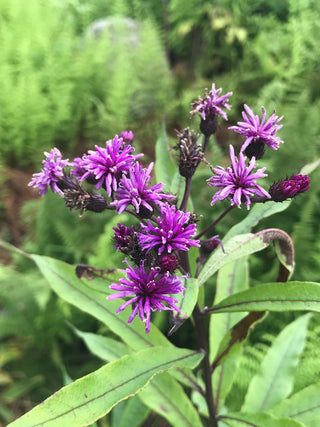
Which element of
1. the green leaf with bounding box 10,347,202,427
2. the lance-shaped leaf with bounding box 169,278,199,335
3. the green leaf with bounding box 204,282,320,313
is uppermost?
the lance-shaped leaf with bounding box 169,278,199,335

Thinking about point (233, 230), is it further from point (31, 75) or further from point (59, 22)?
point (59, 22)

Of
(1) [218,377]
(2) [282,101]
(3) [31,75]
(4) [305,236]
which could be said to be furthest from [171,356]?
(3) [31,75]

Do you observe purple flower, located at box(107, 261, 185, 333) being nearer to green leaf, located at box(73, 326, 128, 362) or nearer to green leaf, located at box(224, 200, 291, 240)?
green leaf, located at box(224, 200, 291, 240)

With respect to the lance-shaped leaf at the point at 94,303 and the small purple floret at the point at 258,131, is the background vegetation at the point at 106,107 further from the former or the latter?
the small purple floret at the point at 258,131

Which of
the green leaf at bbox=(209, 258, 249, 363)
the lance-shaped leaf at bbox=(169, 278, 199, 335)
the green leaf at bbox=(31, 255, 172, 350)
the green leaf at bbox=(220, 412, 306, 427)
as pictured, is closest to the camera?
the lance-shaped leaf at bbox=(169, 278, 199, 335)

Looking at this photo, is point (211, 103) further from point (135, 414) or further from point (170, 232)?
point (135, 414)

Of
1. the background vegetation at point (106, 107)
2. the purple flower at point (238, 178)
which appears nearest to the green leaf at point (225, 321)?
the background vegetation at point (106, 107)

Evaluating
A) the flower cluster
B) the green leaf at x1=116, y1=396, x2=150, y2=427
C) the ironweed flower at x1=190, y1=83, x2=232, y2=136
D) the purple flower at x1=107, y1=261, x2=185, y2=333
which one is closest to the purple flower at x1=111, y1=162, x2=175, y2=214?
the flower cluster
